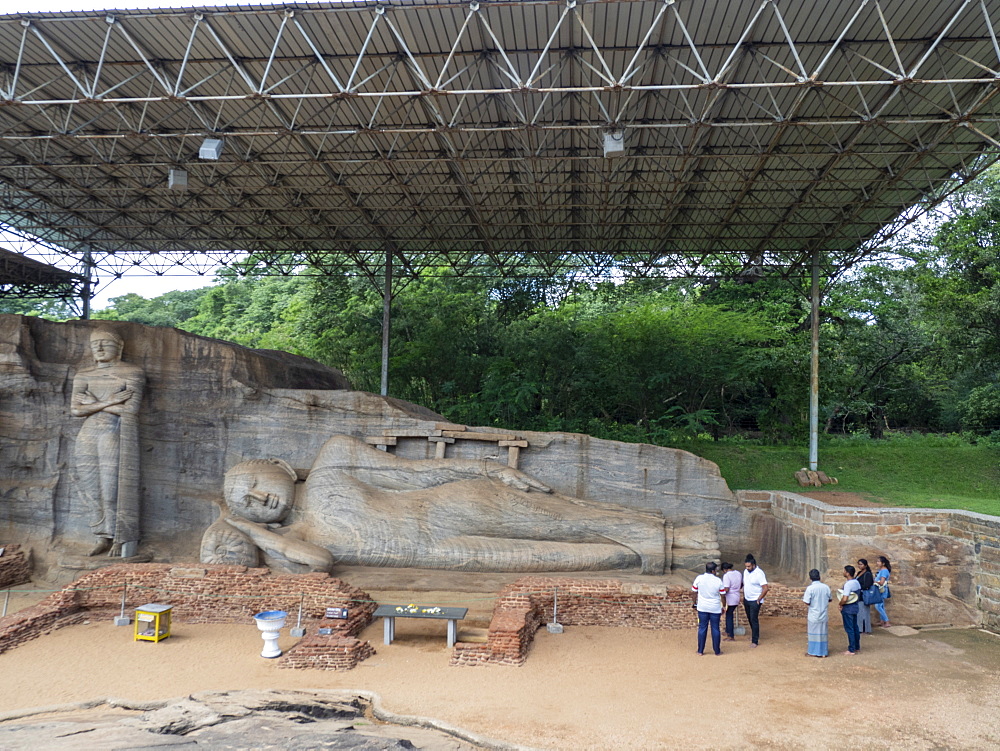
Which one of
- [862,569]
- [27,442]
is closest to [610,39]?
[862,569]

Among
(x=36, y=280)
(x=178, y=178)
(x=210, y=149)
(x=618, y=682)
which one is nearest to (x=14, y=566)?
(x=210, y=149)

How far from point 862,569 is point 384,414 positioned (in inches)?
269

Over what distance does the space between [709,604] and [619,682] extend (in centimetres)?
134

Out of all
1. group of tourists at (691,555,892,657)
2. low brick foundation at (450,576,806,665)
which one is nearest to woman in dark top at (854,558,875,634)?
group of tourists at (691,555,892,657)

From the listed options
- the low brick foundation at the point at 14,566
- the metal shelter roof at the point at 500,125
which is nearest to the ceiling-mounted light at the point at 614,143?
the metal shelter roof at the point at 500,125

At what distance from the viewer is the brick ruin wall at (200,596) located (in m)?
8.18

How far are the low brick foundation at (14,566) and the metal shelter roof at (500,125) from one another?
656 centimetres

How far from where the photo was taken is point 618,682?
21.9 ft

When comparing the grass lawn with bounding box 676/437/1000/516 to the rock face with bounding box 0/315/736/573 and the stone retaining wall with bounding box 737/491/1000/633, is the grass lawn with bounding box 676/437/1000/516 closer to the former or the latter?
the stone retaining wall with bounding box 737/491/1000/633

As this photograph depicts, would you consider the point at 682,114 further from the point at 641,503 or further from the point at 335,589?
the point at 335,589

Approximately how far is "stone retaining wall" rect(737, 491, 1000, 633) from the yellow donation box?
8250mm

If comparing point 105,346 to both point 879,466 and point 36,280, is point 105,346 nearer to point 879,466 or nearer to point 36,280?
point 36,280

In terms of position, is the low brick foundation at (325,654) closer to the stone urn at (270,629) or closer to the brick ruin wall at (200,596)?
the stone urn at (270,629)

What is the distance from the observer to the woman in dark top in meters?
8.03
